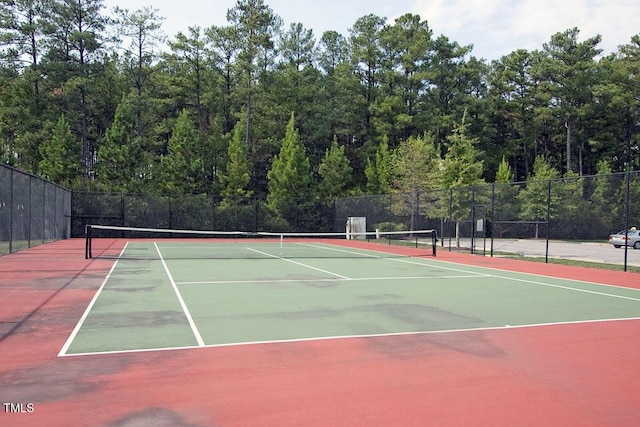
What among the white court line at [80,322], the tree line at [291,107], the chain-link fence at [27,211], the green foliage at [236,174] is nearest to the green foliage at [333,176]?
the tree line at [291,107]

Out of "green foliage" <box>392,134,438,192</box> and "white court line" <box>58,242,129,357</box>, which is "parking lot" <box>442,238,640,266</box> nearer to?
"green foliage" <box>392,134,438,192</box>

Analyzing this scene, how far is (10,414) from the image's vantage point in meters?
4.02

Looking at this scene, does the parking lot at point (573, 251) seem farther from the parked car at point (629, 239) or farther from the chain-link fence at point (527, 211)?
the parked car at point (629, 239)

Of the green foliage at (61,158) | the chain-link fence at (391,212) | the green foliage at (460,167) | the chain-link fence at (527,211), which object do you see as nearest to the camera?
the chain-link fence at (527,211)

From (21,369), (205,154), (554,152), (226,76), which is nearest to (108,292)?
→ (21,369)

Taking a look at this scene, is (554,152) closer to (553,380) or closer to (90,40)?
(90,40)

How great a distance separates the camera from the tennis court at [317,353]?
4.23 metres

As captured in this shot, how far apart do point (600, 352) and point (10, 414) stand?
6024 millimetres

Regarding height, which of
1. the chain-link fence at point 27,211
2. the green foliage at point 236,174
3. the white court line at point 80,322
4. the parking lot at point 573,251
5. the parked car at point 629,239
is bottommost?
the parking lot at point 573,251

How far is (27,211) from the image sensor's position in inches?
798

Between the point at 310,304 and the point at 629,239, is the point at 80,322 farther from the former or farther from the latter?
the point at 629,239

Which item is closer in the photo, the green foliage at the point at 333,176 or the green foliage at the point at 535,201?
the green foliage at the point at 535,201

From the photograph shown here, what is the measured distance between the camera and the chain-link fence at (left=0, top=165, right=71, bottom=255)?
1745 centimetres

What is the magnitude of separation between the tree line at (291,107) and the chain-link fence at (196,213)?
147 cm
